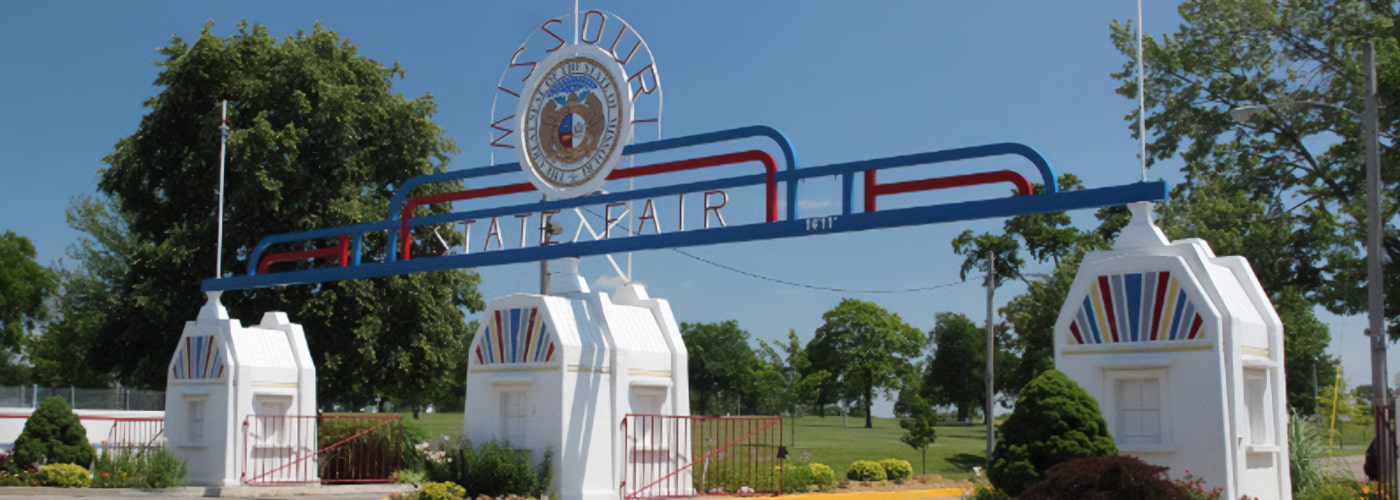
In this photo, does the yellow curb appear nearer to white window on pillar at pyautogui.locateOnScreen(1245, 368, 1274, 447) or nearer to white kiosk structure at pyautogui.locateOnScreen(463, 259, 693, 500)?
white kiosk structure at pyautogui.locateOnScreen(463, 259, 693, 500)

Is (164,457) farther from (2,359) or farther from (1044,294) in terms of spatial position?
(2,359)

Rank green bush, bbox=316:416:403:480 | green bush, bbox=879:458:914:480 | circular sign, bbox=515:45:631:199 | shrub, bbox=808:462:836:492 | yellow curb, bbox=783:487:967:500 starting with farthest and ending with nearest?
green bush, bbox=879:458:914:480, shrub, bbox=808:462:836:492, green bush, bbox=316:416:403:480, yellow curb, bbox=783:487:967:500, circular sign, bbox=515:45:631:199

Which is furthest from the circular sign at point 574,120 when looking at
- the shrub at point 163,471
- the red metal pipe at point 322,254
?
the shrub at point 163,471

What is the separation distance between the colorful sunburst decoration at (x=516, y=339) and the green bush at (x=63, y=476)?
9191 mm

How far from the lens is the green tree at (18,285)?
6100cm

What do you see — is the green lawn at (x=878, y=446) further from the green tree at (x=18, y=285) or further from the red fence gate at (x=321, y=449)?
Answer: the green tree at (x=18, y=285)

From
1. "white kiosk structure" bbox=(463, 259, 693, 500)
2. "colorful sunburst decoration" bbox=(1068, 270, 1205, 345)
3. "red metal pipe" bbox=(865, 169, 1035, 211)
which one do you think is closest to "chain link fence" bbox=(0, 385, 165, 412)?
"white kiosk structure" bbox=(463, 259, 693, 500)

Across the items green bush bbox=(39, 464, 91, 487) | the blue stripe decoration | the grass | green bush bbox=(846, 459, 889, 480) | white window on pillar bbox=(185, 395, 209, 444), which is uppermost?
the blue stripe decoration

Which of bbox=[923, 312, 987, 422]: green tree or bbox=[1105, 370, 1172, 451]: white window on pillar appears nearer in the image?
bbox=[1105, 370, 1172, 451]: white window on pillar

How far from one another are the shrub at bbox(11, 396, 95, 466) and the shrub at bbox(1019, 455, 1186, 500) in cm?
2043

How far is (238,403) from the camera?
85.6ft

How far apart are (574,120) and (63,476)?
12422mm

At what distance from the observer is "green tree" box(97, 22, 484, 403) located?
119 feet

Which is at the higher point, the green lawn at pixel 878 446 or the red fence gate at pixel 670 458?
the red fence gate at pixel 670 458
